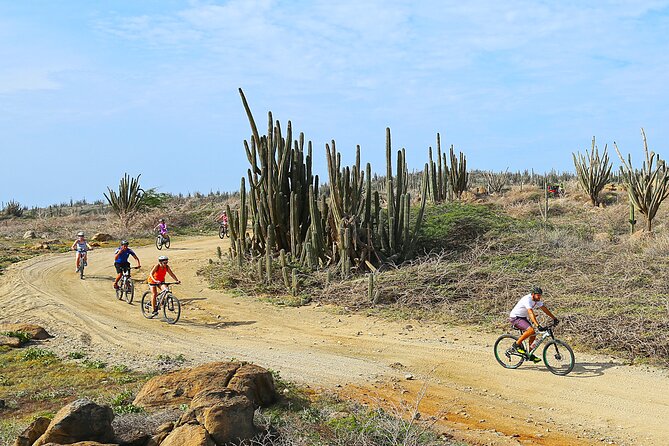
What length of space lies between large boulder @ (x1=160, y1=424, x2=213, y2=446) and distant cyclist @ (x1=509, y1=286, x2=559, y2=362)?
18.6ft

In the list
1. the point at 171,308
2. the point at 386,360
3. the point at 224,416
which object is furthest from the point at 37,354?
the point at 224,416

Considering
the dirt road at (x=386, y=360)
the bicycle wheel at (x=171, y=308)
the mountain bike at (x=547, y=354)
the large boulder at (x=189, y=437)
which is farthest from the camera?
the bicycle wheel at (x=171, y=308)

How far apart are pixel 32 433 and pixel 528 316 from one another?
23.9 feet

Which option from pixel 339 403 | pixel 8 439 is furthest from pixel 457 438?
pixel 8 439

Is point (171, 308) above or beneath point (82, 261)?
beneath

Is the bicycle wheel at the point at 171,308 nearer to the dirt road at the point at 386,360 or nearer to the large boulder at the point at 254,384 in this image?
the dirt road at the point at 386,360

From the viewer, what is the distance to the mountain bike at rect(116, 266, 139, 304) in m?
17.0

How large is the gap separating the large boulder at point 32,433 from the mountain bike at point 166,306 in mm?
7601

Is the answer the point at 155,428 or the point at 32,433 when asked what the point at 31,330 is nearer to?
the point at 32,433

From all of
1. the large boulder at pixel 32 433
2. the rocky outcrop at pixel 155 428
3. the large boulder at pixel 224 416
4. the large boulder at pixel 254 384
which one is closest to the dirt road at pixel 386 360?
the large boulder at pixel 254 384

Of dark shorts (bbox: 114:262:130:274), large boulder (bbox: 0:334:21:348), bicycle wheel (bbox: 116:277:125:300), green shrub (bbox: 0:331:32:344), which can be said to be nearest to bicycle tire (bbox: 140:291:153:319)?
bicycle wheel (bbox: 116:277:125:300)

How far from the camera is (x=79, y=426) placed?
6.39m

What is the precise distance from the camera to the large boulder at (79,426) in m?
6.36

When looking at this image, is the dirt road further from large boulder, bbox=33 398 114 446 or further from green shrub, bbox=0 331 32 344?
large boulder, bbox=33 398 114 446
